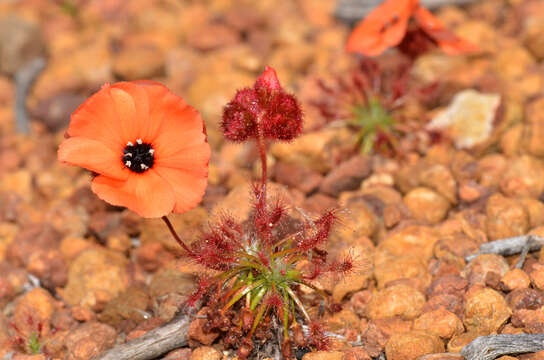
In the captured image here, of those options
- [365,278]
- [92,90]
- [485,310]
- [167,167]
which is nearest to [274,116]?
[167,167]

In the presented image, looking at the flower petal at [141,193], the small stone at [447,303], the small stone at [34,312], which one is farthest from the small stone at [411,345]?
the small stone at [34,312]

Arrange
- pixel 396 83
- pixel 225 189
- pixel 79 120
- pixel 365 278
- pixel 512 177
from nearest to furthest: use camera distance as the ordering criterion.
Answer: pixel 79 120, pixel 365 278, pixel 512 177, pixel 225 189, pixel 396 83

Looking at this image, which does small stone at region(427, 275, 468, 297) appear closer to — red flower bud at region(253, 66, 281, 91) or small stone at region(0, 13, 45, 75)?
red flower bud at region(253, 66, 281, 91)

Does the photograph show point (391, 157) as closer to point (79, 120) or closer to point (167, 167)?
point (167, 167)

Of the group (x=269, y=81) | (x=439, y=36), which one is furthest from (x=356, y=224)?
(x=439, y=36)

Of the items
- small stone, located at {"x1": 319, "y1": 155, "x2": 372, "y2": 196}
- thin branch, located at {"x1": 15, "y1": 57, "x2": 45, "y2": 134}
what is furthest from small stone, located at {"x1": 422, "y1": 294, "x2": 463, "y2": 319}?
thin branch, located at {"x1": 15, "y1": 57, "x2": 45, "y2": 134}

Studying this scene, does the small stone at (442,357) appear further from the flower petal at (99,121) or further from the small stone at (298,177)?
the flower petal at (99,121)
